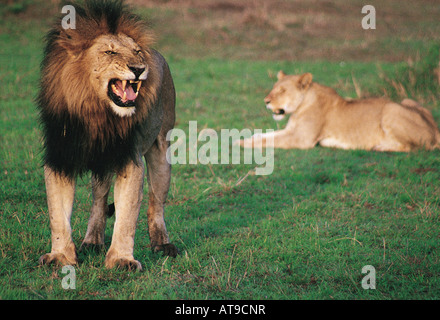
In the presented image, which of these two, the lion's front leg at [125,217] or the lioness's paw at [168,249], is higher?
the lion's front leg at [125,217]

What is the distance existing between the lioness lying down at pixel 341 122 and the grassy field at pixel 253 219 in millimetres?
341

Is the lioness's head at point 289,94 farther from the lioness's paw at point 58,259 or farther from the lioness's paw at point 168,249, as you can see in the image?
the lioness's paw at point 58,259

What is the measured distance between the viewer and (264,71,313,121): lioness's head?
28.0 feet

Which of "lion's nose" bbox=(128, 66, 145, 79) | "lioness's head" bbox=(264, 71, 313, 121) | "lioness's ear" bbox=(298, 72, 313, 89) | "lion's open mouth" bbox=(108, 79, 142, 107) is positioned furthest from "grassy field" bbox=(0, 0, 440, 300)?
"lion's nose" bbox=(128, 66, 145, 79)

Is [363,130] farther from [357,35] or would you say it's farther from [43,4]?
[43,4]

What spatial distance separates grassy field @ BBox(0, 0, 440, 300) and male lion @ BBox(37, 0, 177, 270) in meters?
0.31

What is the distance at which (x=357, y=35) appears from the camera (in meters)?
19.2

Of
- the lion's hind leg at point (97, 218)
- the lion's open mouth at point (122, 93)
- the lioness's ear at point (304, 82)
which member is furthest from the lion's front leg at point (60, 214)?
the lioness's ear at point (304, 82)

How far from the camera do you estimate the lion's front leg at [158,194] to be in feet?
14.0

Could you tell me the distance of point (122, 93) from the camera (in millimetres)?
3426

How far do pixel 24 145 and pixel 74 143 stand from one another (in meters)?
3.64

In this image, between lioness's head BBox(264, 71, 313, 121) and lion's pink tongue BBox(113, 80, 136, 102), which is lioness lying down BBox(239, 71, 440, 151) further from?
lion's pink tongue BBox(113, 80, 136, 102)

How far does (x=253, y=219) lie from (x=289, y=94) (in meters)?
3.74
